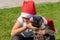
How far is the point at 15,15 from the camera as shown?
6.51 m

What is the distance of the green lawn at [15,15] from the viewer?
5611mm

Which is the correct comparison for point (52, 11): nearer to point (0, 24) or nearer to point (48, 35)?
point (0, 24)

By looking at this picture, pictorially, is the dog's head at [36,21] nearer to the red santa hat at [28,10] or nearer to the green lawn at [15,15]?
the red santa hat at [28,10]

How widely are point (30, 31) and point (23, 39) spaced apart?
0.26 m

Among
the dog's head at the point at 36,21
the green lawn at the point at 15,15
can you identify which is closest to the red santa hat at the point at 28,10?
the dog's head at the point at 36,21

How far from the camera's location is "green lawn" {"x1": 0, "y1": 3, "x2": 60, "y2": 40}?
5.61m

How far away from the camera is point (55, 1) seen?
7422 millimetres

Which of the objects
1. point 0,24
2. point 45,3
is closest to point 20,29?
point 0,24

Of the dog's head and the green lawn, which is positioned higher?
the dog's head

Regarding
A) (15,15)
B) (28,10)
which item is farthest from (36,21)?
(15,15)

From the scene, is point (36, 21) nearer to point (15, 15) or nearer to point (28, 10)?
point (28, 10)

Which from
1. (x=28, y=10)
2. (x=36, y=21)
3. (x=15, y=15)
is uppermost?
(x=28, y=10)

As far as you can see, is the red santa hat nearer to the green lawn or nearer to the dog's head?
the dog's head

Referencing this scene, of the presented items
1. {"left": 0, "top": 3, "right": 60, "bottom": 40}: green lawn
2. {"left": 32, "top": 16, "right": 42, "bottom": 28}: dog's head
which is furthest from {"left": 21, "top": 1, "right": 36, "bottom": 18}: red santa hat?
{"left": 0, "top": 3, "right": 60, "bottom": 40}: green lawn
